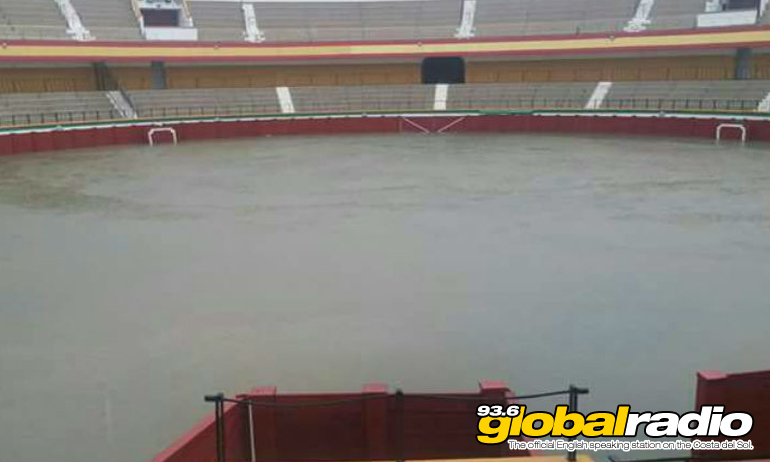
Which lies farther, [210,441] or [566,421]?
[210,441]

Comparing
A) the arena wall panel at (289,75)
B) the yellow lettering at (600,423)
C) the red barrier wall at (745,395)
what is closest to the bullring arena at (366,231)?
the red barrier wall at (745,395)

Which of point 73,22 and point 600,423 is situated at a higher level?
point 73,22

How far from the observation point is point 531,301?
8.12 m

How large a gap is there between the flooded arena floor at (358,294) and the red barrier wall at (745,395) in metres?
1.17

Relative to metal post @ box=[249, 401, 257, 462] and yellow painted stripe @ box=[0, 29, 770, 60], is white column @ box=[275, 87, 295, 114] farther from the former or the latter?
metal post @ box=[249, 401, 257, 462]

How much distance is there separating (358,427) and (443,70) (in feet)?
124

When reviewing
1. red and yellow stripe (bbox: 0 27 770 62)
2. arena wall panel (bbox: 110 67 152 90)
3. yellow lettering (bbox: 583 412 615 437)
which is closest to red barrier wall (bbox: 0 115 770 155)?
red and yellow stripe (bbox: 0 27 770 62)

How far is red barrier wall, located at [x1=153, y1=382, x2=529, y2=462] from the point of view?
473 cm

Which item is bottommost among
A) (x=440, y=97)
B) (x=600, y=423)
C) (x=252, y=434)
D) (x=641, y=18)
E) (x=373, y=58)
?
(x=252, y=434)

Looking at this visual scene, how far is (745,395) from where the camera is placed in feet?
14.3

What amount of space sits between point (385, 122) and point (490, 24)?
35.5ft

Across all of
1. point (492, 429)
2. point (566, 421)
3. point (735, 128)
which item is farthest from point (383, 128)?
point (566, 421)

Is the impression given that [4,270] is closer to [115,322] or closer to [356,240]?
[115,322]

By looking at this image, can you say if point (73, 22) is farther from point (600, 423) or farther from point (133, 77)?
point (600, 423)
